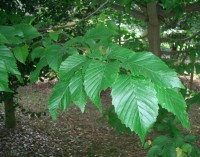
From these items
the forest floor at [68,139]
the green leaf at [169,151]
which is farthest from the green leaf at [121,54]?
the forest floor at [68,139]

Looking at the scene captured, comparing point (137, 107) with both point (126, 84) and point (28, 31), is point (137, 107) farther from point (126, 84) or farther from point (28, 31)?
point (28, 31)

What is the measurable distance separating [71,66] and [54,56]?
36 cm

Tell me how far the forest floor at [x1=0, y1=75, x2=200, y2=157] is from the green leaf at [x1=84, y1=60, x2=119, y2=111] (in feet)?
11.7

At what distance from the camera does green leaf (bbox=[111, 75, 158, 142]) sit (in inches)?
29.6

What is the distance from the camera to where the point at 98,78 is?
0.84 m

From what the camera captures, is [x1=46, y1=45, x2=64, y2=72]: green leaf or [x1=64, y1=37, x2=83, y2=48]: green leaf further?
[x1=64, y1=37, x2=83, y2=48]: green leaf

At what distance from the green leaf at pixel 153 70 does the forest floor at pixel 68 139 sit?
3.56 meters

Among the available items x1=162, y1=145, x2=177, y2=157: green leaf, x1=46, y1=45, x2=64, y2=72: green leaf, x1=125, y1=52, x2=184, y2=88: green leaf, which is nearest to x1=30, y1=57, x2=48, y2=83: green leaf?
x1=46, y1=45, x2=64, y2=72: green leaf

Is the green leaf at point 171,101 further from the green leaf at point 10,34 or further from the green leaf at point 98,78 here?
the green leaf at point 10,34

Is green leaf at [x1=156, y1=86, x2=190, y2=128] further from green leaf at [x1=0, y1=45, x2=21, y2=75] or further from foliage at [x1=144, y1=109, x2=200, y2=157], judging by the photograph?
foliage at [x1=144, y1=109, x2=200, y2=157]

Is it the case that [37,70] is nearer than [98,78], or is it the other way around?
[98,78]

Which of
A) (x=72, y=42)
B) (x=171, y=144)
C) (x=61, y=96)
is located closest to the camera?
(x=61, y=96)

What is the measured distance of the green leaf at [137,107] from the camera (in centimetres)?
75

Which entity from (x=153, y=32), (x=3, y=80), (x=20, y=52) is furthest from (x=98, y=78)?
(x=153, y=32)
